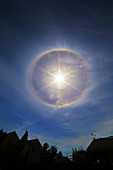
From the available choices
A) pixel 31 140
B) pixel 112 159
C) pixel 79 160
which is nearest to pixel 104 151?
pixel 112 159

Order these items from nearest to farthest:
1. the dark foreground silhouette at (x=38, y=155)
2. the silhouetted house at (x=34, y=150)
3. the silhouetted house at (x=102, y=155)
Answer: the dark foreground silhouette at (x=38, y=155) → the silhouetted house at (x=102, y=155) → the silhouetted house at (x=34, y=150)

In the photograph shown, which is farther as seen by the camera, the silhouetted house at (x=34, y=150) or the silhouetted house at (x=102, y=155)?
the silhouetted house at (x=34, y=150)

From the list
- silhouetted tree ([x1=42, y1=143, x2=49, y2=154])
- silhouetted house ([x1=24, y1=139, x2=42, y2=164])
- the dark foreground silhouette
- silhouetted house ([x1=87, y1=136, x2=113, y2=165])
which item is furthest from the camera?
silhouetted tree ([x1=42, y1=143, x2=49, y2=154])

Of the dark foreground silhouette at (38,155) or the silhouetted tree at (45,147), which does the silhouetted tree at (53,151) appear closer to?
the silhouetted tree at (45,147)

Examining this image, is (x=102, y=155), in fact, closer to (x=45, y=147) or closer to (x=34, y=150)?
(x=34, y=150)

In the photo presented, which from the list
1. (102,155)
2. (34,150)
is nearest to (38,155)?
(34,150)

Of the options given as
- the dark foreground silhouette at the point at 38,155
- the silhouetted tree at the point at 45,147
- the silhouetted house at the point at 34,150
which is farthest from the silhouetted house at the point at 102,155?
the silhouetted tree at the point at 45,147

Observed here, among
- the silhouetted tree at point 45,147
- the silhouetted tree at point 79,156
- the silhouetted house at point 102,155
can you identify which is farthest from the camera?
the silhouetted tree at point 45,147

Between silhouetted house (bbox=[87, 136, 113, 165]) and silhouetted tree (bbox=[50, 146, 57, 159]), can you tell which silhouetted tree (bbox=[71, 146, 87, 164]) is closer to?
silhouetted house (bbox=[87, 136, 113, 165])

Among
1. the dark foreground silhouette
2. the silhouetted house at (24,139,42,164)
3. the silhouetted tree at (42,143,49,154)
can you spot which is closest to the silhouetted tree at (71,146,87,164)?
the dark foreground silhouette
